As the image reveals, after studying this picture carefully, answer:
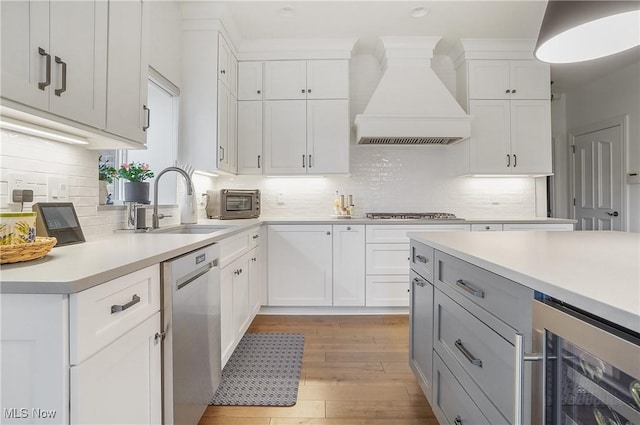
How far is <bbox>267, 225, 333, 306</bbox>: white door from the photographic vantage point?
3.24 m

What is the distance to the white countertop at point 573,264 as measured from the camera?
25.1 inches

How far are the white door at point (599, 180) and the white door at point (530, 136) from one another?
1.48 meters

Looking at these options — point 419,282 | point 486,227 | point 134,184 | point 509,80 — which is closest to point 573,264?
point 419,282

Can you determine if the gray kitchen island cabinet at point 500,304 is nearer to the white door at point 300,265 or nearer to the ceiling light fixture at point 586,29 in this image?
the ceiling light fixture at point 586,29

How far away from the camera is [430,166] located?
3.89m

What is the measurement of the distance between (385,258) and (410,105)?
162 centimetres

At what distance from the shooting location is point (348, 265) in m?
3.26

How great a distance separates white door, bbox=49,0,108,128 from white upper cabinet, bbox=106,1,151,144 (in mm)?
56

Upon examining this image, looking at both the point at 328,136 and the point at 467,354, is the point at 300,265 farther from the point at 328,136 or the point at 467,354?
the point at 467,354

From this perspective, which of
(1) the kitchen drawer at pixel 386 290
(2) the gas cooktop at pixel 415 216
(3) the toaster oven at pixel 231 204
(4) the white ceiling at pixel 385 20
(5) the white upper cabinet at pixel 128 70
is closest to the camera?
(5) the white upper cabinet at pixel 128 70

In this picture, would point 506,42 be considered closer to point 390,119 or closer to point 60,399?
point 390,119

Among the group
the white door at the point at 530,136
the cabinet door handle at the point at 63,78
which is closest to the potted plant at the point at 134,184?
the cabinet door handle at the point at 63,78

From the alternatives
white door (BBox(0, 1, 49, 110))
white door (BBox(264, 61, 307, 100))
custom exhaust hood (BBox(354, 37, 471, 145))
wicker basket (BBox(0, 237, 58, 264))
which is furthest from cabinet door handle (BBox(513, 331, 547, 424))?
white door (BBox(264, 61, 307, 100))

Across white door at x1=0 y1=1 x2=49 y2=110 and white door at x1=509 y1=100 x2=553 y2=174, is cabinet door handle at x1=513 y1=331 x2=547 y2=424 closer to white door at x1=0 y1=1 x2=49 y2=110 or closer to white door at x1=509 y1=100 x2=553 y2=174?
white door at x1=0 y1=1 x2=49 y2=110
